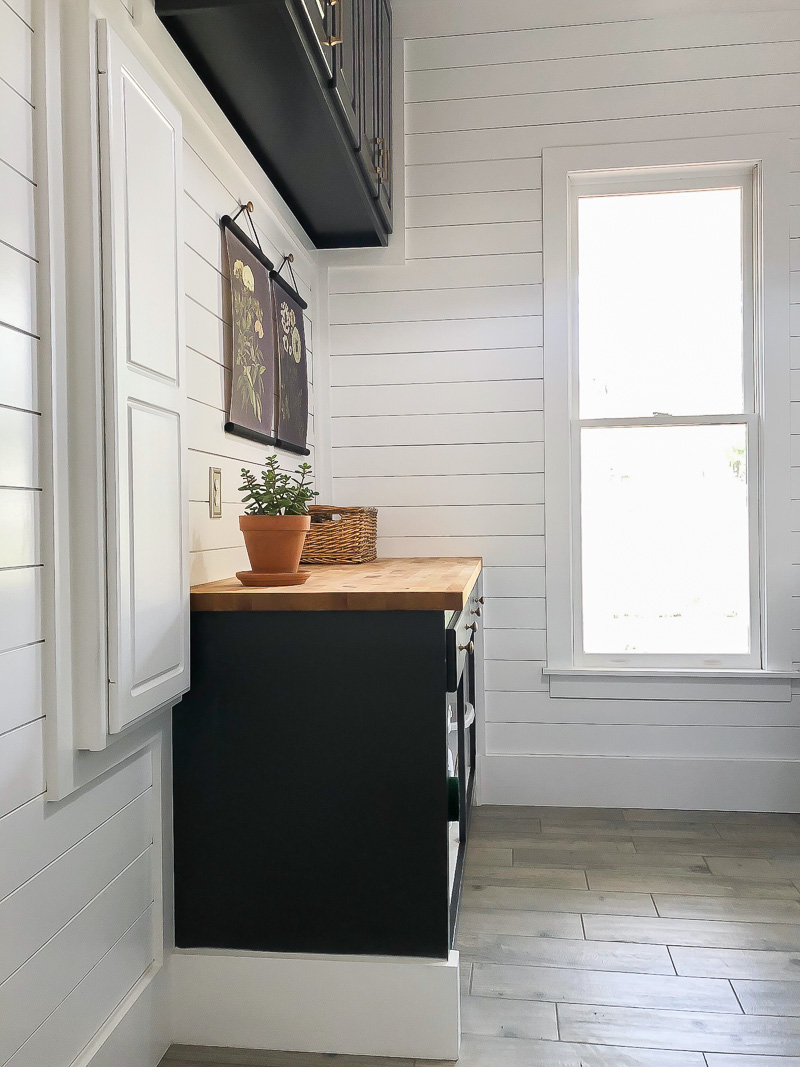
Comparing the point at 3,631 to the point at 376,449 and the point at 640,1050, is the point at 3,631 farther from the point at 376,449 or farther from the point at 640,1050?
the point at 376,449

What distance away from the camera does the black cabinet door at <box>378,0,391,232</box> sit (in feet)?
8.92

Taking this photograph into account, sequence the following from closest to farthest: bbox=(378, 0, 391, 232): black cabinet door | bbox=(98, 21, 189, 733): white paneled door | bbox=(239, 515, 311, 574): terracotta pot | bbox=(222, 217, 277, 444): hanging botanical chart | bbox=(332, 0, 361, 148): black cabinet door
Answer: bbox=(98, 21, 189, 733): white paneled door, bbox=(239, 515, 311, 574): terracotta pot, bbox=(332, 0, 361, 148): black cabinet door, bbox=(222, 217, 277, 444): hanging botanical chart, bbox=(378, 0, 391, 232): black cabinet door

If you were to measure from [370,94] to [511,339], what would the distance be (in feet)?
3.21

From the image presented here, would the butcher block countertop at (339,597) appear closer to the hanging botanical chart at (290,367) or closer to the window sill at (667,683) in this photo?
the hanging botanical chart at (290,367)

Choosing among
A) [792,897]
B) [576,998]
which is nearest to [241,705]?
[576,998]

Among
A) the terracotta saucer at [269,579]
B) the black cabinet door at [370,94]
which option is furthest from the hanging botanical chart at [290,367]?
the terracotta saucer at [269,579]

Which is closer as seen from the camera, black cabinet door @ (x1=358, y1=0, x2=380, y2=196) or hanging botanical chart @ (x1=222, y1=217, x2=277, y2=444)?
hanging botanical chart @ (x1=222, y1=217, x2=277, y2=444)

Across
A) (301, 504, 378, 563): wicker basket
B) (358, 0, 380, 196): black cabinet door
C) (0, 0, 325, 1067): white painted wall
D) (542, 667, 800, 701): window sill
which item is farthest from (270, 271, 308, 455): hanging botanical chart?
(542, 667, 800, 701): window sill

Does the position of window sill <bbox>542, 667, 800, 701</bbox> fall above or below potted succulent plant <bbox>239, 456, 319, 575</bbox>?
below

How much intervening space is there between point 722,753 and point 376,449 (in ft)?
5.60

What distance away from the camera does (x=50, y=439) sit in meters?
1.25

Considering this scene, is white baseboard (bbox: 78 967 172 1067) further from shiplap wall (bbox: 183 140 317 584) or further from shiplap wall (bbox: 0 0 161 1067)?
shiplap wall (bbox: 183 140 317 584)

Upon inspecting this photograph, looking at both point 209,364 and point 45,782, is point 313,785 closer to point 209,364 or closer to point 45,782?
point 45,782

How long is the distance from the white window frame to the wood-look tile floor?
1.65 ft
